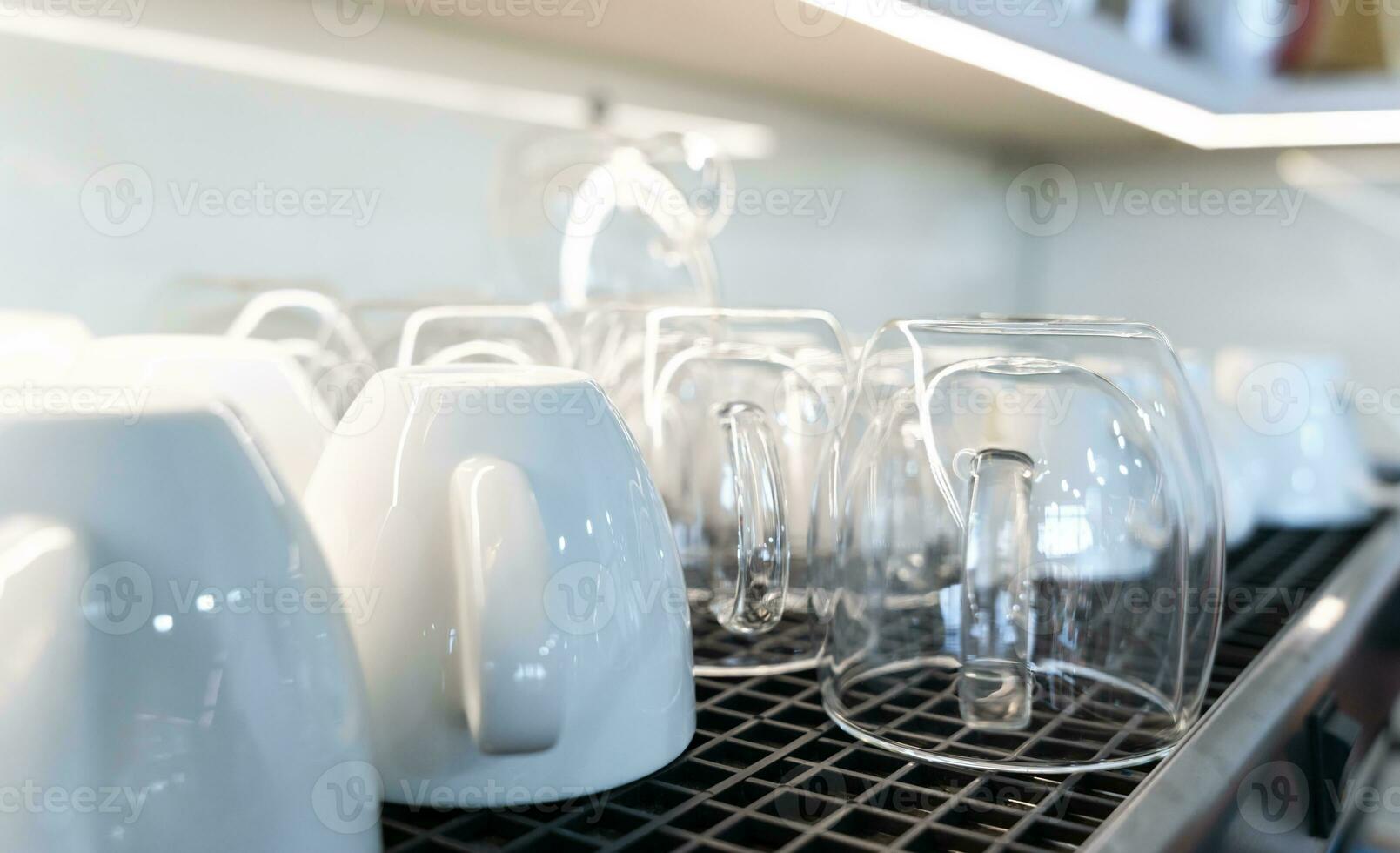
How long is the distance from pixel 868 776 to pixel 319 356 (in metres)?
0.42

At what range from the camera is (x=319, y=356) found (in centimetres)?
70

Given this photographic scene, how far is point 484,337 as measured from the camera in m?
A: 0.73

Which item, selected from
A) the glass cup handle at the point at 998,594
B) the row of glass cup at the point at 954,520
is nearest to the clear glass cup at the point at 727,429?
the row of glass cup at the point at 954,520

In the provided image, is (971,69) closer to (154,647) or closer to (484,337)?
(484,337)

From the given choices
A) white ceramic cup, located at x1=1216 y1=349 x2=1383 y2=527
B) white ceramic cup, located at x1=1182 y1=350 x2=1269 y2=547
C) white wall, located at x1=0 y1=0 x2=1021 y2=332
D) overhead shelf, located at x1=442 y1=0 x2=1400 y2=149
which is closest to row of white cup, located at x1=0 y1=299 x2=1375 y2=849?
white wall, located at x1=0 y1=0 x2=1021 y2=332

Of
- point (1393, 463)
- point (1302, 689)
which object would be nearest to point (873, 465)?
point (1302, 689)

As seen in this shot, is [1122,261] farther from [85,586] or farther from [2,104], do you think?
[85,586]

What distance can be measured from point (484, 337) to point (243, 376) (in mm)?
249

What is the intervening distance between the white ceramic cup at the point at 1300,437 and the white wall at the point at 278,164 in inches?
19.7

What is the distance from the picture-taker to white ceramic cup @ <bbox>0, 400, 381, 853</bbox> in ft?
0.99

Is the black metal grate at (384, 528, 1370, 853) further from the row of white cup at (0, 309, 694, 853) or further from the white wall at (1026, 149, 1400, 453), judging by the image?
the white wall at (1026, 149, 1400, 453)

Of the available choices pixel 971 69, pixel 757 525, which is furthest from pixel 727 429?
pixel 971 69

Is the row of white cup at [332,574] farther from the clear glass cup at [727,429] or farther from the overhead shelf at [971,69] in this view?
the overhead shelf at [971,69]

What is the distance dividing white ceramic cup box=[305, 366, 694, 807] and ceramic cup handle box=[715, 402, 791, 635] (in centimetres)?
11
